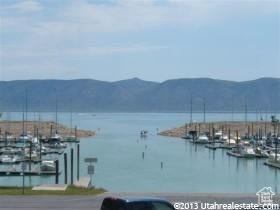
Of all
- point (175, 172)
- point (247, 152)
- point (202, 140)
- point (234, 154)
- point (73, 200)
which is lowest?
point (175, 172)

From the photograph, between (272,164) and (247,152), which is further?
(247,152)

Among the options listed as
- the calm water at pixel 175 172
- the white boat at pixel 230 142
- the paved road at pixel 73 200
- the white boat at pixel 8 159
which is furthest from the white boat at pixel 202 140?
the paved road at pixel 73 200

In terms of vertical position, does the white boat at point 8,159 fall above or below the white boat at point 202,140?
below

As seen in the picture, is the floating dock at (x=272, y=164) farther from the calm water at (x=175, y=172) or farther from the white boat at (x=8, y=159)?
the white boat at (x=8, y=159)

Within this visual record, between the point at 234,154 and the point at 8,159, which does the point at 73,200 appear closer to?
the point at 8,159

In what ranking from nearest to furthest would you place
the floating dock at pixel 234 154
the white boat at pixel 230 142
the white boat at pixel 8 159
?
the white boat at pixel 8 159 → the floating dock at pixel 234 154 → the white boat at pixel 230 142

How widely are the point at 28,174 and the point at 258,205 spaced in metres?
51.2

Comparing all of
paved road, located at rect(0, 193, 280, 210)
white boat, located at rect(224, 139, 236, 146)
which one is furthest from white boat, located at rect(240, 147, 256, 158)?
paved road, located at rect(0, 193, 280, 210)

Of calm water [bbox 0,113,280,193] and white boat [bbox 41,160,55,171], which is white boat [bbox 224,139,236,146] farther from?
white boat [bbox 41,160,55,171]

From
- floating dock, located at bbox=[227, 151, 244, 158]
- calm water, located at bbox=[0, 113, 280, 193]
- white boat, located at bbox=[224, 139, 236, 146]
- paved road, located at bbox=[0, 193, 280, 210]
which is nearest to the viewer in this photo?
paved road, located at bbox=[0, 193, 280, 210]

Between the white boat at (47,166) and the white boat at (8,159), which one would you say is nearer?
the white boat at (47,166)

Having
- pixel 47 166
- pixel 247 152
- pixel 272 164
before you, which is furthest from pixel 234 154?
pixel 47 166

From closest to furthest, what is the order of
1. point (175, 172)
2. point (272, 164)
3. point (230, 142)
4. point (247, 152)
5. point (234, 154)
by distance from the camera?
point (175, 172), point (272, 164), point (247, 152), point (234, 154), point (230, 142)

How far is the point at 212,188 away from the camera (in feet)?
223
